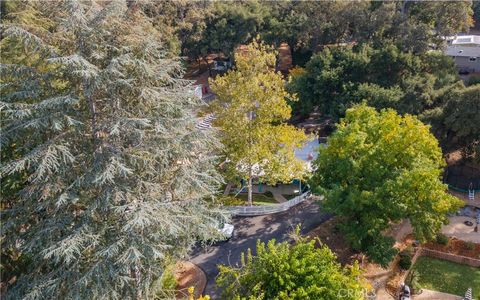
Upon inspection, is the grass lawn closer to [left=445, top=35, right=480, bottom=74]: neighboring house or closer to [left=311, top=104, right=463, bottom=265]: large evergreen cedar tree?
[left=311, top=104, right=463, bottom=265]: large evergreen cedar tree

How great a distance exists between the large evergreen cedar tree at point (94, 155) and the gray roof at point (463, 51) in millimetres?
37636

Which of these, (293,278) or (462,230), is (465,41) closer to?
(462,230)

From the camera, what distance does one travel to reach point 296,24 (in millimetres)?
47219

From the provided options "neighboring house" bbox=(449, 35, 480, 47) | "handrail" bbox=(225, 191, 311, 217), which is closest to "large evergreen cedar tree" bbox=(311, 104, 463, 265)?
"handrail" bbox=(225, 191, 311, 217)

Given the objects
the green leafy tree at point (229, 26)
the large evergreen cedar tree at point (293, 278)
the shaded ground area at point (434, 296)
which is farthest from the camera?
the green leafy tree at point (229, 26)

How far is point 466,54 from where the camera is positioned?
144ft

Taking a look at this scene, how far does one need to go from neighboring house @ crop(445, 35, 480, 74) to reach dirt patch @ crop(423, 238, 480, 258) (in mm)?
24828

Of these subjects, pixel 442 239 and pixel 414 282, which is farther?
pixel 442 239

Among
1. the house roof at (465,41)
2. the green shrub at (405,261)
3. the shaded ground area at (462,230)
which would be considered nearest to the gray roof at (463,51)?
the house roof at (465,41)

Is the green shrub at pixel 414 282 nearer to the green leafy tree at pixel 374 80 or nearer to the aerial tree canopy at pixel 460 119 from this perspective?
the aerial tree canopy at pixel 460 119

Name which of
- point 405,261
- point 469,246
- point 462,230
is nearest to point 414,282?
point 405,261

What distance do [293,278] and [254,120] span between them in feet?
41.9

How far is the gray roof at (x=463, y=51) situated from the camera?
4369 centimetres

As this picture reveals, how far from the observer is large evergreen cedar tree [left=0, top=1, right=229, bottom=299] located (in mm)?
15336
